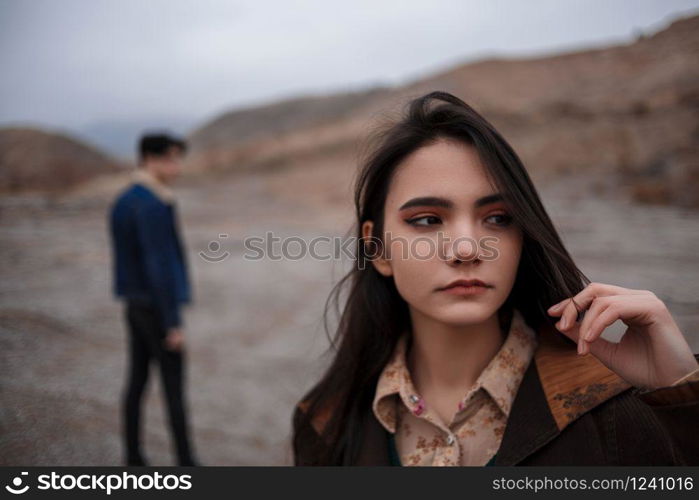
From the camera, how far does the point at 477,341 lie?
1405 mm

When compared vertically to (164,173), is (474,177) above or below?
below

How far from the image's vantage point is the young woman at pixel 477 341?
1.09 m

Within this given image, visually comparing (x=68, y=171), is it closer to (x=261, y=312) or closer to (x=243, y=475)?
(x=261, y=312)

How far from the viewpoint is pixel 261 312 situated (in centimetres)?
692

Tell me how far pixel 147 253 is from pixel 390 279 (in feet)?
6.12

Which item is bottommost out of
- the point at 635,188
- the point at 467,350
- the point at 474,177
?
the point at 467,350

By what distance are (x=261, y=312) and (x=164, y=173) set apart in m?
3.92

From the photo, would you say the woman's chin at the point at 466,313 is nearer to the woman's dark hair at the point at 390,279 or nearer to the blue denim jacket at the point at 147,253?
the woman's dark hair at the point at 390,279

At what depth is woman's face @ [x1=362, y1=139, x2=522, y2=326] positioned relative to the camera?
4.02 feet

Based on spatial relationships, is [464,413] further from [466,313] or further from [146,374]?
[146,374]

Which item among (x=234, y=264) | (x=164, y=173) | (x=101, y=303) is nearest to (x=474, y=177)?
(x=164, y=173)

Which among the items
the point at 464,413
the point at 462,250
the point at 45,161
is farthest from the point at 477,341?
the point at 45,161

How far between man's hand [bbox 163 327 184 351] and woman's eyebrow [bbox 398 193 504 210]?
2.12 m

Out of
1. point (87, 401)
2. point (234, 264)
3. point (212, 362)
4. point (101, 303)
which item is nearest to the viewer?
point (87, 401)
